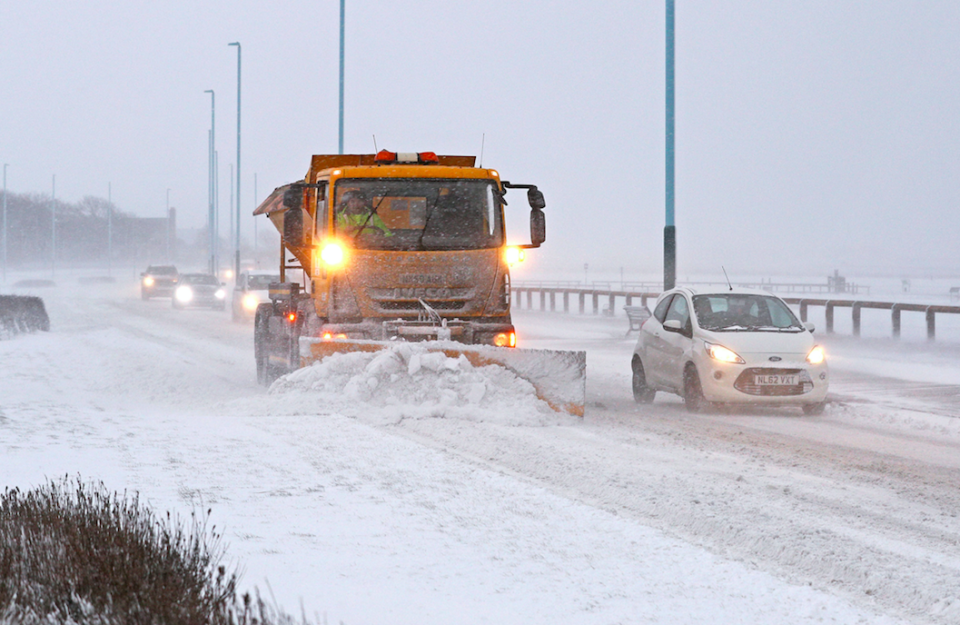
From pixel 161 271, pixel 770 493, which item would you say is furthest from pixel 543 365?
pixel 161 271

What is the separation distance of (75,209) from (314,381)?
481 ft

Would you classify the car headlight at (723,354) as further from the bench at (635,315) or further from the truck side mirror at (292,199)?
the bench at (635,315)

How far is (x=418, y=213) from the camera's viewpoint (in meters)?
12.1

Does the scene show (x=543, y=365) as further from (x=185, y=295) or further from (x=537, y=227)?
(x=185, y=295)

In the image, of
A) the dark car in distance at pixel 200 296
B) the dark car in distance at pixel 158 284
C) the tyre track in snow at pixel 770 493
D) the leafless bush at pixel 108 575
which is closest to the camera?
the leafless bush at pixel 108 575

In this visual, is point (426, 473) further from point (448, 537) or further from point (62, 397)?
point (62, 397)

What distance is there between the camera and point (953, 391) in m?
14.3

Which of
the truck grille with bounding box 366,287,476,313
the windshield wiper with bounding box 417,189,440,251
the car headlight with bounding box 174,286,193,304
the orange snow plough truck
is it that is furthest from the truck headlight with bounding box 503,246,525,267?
the car headlight with bounding box 174,286,193,304

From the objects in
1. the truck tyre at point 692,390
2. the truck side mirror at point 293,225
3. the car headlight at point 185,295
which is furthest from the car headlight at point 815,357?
the car headlight at point 185,295

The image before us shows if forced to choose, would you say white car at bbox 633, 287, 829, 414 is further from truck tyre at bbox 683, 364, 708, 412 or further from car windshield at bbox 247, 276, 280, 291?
car windshield at bbox 247, 276, 280, 291

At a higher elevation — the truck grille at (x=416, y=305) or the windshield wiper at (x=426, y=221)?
the windshield wiper at (x=426, y=221)

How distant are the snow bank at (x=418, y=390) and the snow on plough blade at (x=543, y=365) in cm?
6

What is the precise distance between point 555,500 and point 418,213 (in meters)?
5.87

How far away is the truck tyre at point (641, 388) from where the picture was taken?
13.4 meters
